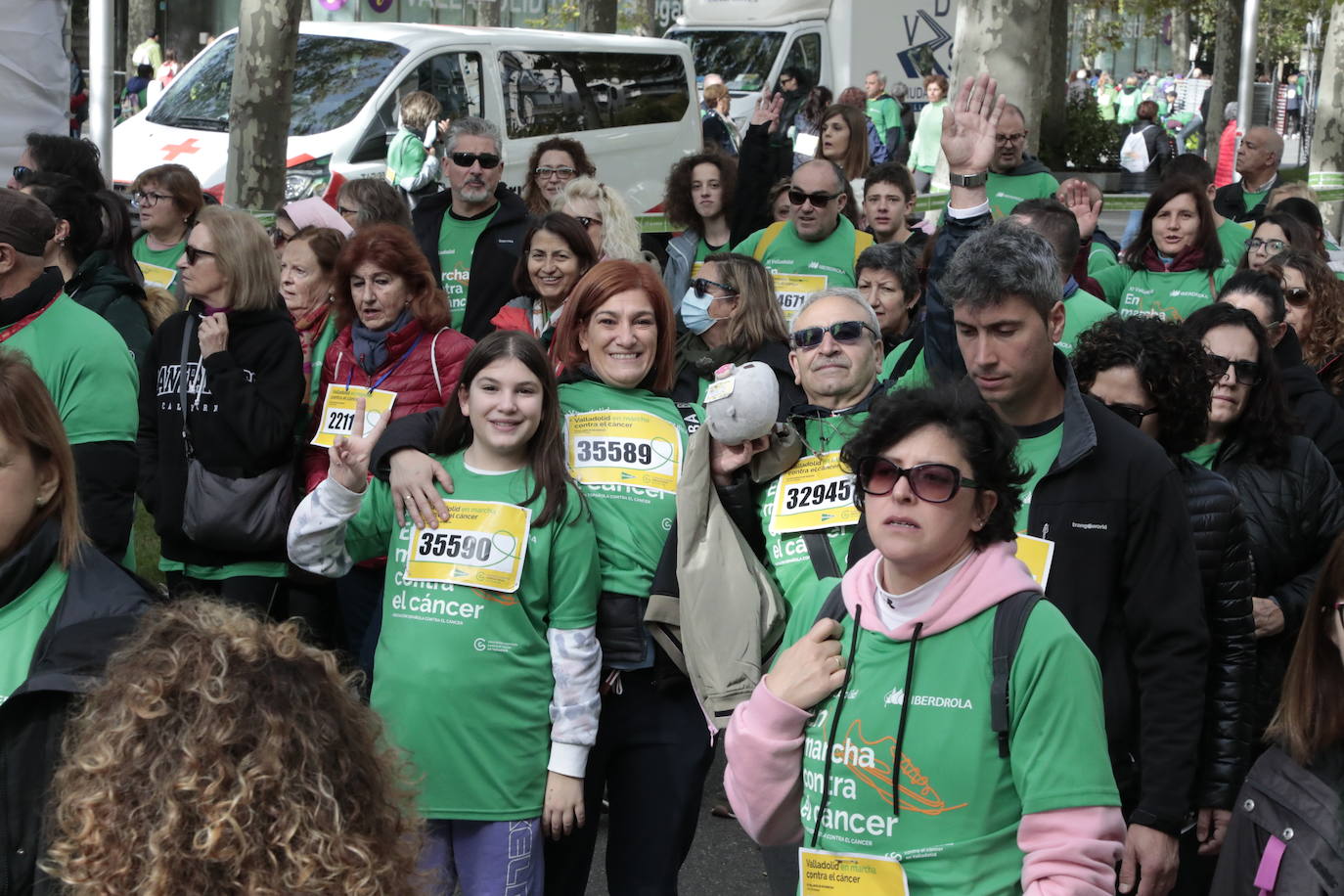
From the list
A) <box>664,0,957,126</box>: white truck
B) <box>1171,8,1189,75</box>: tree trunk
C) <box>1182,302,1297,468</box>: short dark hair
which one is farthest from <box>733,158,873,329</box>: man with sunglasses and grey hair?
<box>1171,8,1189,75</box>: tree trunk

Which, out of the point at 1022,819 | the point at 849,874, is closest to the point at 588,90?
the point at 849,874

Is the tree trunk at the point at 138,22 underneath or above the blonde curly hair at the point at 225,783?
above

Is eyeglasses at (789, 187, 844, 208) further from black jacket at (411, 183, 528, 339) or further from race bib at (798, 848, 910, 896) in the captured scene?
race bib at (798, 848, 910, 896)

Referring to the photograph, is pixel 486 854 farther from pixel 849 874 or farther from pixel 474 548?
pixel 849 874

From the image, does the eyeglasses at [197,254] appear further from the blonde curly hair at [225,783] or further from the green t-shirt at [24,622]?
the blonde curly hair at [225,783]

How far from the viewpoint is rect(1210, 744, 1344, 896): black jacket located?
102 inches

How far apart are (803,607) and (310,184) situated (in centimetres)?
1064

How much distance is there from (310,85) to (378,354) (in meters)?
9.54

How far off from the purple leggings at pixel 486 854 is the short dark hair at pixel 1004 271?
Result: 1.58 meters

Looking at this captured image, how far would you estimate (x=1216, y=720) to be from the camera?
3.46 meters

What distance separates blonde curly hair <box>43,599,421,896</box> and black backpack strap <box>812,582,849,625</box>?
1060mm

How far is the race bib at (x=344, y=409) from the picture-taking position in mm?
4898

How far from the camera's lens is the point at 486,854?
3.75 m

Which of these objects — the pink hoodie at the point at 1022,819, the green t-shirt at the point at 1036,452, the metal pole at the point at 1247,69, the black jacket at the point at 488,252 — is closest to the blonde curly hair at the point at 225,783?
the pink hoodie at the point at 1022,819
